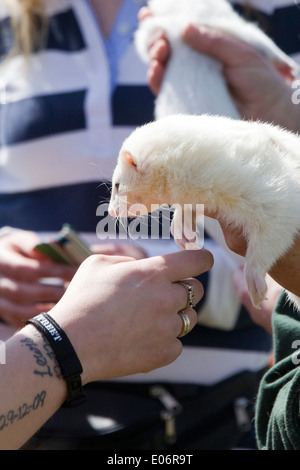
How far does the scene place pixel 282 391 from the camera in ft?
2.77

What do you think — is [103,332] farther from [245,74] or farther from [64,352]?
[245,74]

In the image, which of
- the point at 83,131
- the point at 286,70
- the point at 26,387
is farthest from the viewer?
the point at 83,131

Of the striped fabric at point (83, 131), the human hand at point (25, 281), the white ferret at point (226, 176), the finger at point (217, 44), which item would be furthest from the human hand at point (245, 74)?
the human hand at point (25, 281)

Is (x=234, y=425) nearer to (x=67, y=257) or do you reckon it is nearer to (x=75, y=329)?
(x=67, y=257)

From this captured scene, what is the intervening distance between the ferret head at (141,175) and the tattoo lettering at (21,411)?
0.91ft

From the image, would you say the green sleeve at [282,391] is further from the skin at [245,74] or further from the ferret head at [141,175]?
the skin at [245,74]

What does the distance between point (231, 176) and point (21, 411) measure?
1.34 ft

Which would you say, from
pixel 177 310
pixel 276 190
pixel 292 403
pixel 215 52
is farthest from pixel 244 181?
pixel 215 52

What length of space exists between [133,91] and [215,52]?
0.95 ft

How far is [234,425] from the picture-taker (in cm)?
139

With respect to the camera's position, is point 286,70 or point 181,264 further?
point 286,70

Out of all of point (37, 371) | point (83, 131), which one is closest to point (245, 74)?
point (83, 131)

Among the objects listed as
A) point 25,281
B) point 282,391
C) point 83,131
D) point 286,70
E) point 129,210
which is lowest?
point 25,281

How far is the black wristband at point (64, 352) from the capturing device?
0.75 meters
